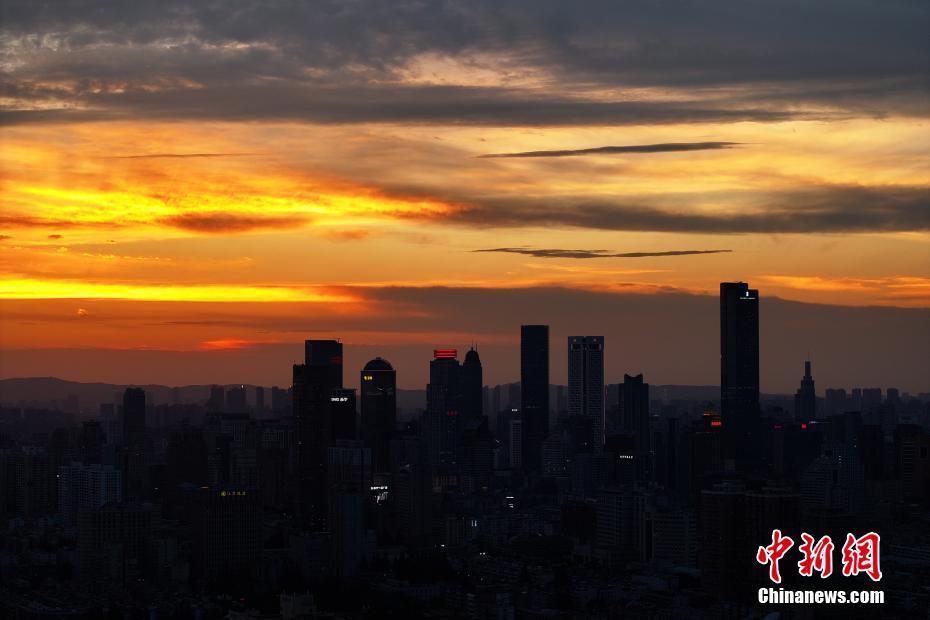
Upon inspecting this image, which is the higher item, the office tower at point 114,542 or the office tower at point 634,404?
the office tower at point 634,404

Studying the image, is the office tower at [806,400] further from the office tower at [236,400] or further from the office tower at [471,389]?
the office tower at [236,400]

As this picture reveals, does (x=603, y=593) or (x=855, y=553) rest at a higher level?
(x=855, y=553)

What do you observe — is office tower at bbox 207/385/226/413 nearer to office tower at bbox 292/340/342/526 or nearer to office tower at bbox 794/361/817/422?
office tower at bbox 292/340/342/526

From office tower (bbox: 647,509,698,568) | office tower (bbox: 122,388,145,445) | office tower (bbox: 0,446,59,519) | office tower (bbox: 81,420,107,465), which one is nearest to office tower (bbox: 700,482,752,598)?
office tower (bbox: 647,509,698,568)

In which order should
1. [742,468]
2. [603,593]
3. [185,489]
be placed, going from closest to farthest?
[603,593], [185,489], [742,468]


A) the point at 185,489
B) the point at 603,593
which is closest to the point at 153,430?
the point at 185,489

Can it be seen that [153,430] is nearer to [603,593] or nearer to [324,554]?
[324,554]

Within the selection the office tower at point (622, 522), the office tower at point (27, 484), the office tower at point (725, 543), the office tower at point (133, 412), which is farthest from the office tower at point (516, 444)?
the office tower at point (725, 543)
